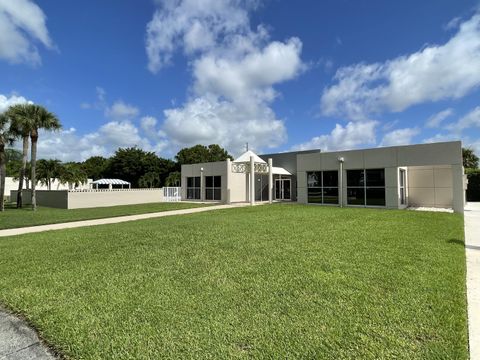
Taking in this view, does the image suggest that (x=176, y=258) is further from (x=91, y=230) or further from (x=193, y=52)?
(x=193, y=52)

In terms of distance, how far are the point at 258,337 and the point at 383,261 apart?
4.22m

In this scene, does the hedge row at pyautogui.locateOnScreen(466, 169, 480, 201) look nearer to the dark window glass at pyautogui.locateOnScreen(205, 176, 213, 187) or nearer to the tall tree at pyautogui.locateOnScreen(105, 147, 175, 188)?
the dark window glass at pyautogui.locateOnScreen(205, 176, 213, 187)

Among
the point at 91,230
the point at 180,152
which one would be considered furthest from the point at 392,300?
the point at 180,152

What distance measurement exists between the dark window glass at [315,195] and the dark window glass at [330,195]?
0.46 meters

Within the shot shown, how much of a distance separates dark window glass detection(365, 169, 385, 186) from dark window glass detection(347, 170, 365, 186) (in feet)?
1.39

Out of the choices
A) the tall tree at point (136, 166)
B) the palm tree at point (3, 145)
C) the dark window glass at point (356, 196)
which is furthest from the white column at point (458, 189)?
the tall tree at point (136, 166)

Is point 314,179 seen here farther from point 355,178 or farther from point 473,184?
point 473,184

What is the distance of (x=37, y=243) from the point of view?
9.13m

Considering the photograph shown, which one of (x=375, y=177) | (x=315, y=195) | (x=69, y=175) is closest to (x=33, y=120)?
(x=69, y=175)

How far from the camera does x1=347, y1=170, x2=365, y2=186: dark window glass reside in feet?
68.5

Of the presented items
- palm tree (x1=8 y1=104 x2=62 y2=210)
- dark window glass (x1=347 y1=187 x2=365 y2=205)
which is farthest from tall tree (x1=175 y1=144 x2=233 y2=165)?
dark window glass (x1=347 y1=187 x2=365 y2=205)

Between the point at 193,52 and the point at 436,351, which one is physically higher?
the point at 193,52

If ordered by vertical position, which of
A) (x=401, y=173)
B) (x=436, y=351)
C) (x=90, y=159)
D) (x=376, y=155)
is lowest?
(x=436, y=351)

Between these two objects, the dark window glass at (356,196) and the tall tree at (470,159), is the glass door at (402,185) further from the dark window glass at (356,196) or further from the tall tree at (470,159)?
the tall tree at (470,159)
